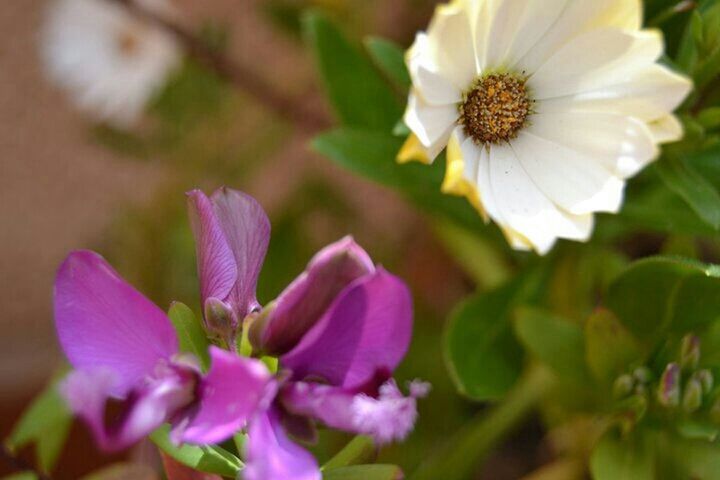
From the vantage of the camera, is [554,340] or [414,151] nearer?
[414,151]

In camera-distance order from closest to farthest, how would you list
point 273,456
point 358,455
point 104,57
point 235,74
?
point 273,456 → point 358,455 → point 235,74 → point 104,57

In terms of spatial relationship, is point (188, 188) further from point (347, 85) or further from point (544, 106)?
point (544, 106)

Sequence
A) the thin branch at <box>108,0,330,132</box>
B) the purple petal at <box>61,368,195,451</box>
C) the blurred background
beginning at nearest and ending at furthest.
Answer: the purple petal at <box>61,368,195,451</box>
the thin branch at <box>108,0,330,132</box>
the blurred background

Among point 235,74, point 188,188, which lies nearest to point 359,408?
point 235,74

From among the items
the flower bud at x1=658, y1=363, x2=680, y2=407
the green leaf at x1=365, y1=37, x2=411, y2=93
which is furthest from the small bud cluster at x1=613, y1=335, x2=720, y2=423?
the green leaf at x1=365, y1=37, x2=411, y2=93

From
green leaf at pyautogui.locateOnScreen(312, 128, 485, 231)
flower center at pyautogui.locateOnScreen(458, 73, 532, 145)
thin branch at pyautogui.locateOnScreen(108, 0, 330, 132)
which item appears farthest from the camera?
thin branch at pyautogui.locateOnScreen(108, 0, 330, 132)

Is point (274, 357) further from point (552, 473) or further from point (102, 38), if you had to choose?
point (102, 38)

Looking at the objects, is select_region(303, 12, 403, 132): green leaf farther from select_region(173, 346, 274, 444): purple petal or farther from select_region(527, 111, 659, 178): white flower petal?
select_region(173, 346, 274, 444): purple petal
